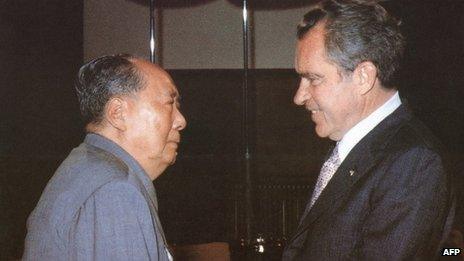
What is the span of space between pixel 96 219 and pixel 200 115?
370 cm

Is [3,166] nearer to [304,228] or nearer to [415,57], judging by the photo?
[304,228]

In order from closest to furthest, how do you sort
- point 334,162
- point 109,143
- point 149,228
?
point 149,228 < point 109,143 < point 334,162

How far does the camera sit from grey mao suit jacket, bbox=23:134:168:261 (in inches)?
33.8

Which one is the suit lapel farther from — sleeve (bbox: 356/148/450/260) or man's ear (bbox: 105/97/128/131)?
man's ear (bbox: 105/97/128/131)

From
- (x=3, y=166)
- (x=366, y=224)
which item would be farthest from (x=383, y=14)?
(x=3, y=166)

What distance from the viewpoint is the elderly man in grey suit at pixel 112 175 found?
0.86 meters

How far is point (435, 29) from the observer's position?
4.17m

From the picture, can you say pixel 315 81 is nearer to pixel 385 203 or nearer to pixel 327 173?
pixel 327 173

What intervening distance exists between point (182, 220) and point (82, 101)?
118 inches

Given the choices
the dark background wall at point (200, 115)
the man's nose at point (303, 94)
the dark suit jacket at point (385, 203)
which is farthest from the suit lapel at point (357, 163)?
the dark background wall at point (200, 115)

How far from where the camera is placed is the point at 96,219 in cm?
86

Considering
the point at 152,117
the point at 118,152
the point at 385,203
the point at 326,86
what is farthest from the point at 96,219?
the point at 326,86

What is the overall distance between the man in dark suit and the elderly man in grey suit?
383 mm

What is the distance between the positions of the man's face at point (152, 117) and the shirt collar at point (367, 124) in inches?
18.5
